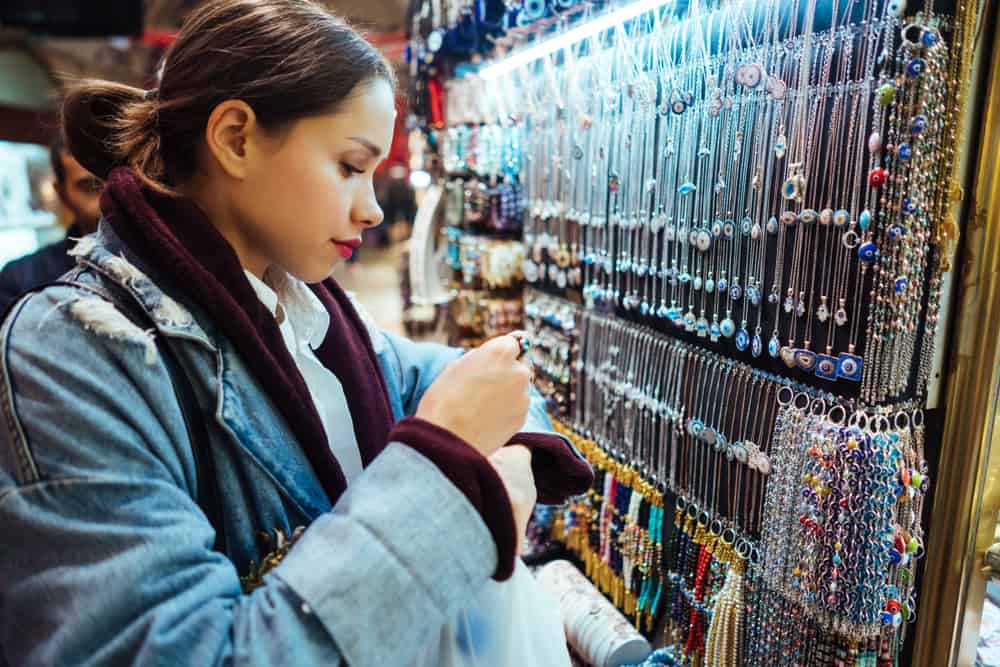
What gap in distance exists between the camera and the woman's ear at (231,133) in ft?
2.43

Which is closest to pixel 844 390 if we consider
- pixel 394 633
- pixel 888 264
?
pixel 888 264

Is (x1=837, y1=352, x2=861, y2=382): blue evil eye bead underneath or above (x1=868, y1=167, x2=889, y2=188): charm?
underneath

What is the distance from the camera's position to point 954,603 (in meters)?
1.12

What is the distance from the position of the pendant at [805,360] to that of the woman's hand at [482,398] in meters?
0.61

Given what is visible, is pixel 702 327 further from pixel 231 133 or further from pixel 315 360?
pixel 231 133

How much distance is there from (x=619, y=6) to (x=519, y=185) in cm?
76

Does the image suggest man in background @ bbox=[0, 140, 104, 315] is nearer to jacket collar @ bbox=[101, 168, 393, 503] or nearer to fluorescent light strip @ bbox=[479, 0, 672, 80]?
fluorescent light strip @ bbox=[479, 0, 672, 80]

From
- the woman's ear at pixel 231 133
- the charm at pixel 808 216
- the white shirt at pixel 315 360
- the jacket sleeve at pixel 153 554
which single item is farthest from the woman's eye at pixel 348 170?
the charm at pixel 808 216

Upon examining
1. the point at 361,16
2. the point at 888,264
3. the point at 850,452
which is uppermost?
the point at 361,16

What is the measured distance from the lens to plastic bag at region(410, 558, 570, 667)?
741mm

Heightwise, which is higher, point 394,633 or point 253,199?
point 253,199

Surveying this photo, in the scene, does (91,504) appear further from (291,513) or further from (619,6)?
(619,6)

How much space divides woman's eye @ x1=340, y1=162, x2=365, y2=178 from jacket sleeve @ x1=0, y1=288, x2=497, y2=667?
1.07ft

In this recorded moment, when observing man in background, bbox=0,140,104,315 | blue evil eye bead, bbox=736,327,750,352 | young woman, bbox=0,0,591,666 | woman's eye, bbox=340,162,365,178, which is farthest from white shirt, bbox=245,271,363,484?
man in background, bbox=0,140,104,315
